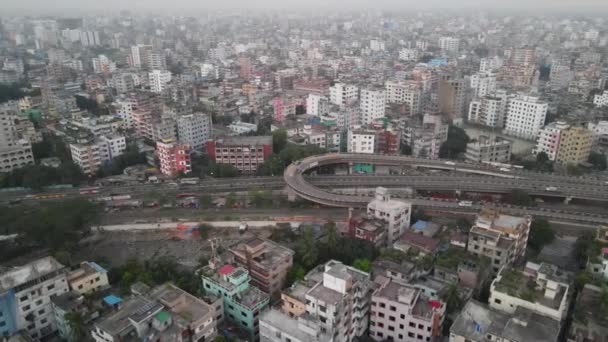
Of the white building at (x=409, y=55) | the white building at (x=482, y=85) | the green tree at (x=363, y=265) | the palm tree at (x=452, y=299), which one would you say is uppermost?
the white building at (x=409, y=55)

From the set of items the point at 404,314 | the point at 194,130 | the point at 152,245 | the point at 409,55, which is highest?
the point at 409,55

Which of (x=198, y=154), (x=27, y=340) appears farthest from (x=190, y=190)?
(x=27, y=340)

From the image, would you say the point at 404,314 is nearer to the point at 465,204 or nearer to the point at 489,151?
the point at 465,204

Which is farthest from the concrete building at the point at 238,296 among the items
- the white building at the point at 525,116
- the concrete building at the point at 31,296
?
the white building at the point at 525,116

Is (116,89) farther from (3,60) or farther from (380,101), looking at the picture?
(380,101)

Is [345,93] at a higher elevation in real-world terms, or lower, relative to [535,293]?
higher

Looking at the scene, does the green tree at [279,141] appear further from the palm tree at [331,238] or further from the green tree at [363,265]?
the green tree at [363,265]

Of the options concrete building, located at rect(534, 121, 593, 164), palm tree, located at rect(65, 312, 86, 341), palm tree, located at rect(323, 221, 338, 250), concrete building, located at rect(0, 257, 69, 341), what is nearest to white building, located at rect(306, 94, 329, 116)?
concrete building, located at rect(534, 121, 593, 164)

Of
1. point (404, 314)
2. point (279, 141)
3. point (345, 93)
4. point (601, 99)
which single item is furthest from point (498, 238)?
point (601, 99)
